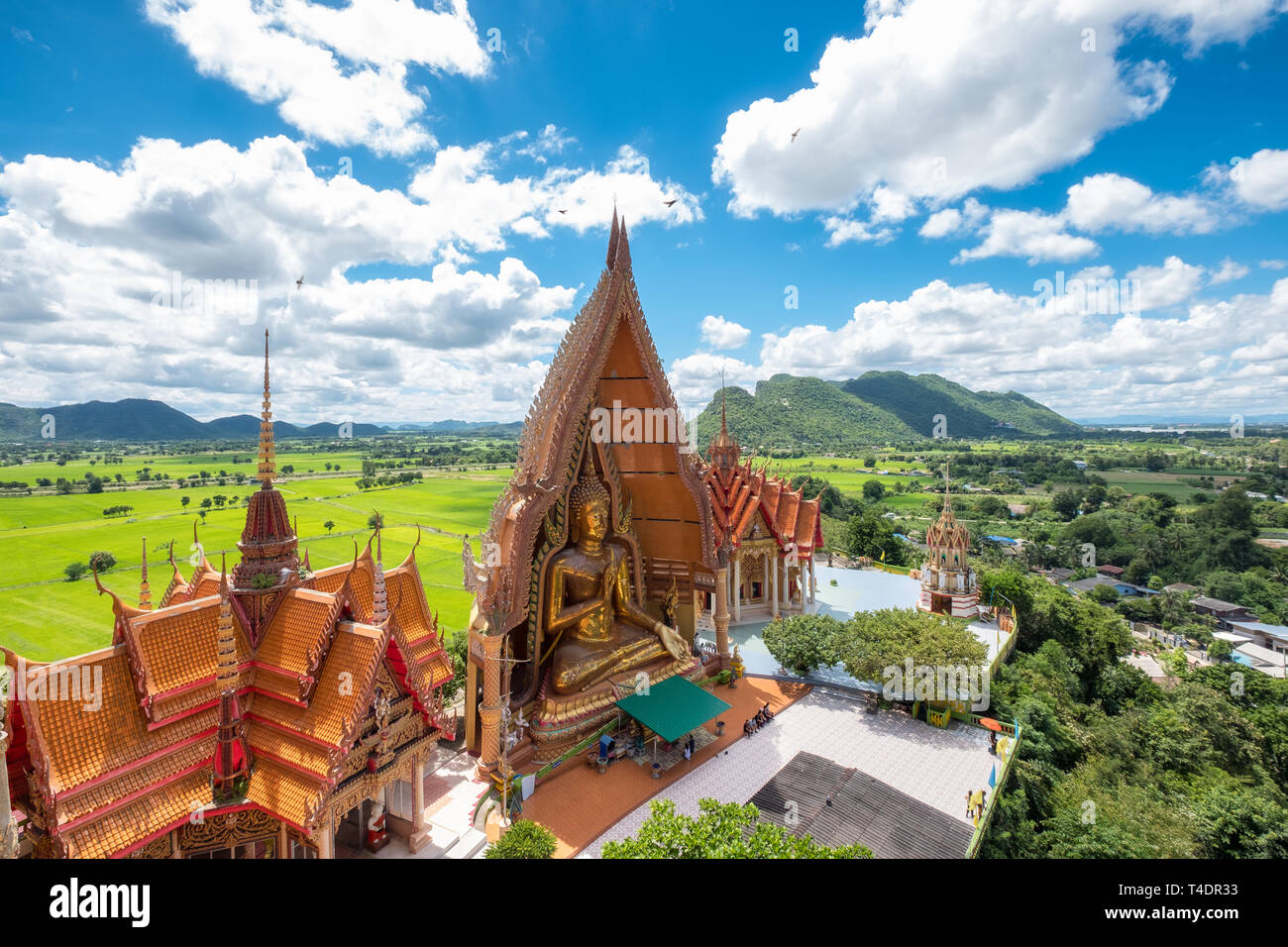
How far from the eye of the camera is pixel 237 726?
30.2 ft

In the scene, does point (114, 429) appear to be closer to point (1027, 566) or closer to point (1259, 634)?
point (1027, 566)

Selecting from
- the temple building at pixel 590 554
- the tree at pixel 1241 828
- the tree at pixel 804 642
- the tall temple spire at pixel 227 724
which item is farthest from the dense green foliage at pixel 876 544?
the tall temple spire at pixel 227 724

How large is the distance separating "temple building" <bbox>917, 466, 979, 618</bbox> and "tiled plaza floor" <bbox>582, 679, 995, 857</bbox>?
12.7m

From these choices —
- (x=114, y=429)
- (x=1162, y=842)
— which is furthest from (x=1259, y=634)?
(x=114, y=429)

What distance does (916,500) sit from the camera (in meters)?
101

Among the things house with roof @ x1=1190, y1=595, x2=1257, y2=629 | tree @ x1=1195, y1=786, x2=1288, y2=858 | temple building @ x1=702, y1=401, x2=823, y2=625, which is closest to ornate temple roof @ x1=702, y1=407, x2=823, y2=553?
temple building @ x1=702, y1=401, x2=823, y2=625

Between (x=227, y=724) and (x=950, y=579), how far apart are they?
97.9ft

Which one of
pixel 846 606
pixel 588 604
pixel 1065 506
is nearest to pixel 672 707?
pixel 588 604

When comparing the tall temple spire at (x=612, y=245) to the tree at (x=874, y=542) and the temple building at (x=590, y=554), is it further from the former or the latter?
the tree at (x=874, y=542)

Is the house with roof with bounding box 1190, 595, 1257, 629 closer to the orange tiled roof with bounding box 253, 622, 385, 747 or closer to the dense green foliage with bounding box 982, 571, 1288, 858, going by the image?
the dense green foliage with bounding box 982, 571, 1288, 858

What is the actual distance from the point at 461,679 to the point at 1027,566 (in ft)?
215

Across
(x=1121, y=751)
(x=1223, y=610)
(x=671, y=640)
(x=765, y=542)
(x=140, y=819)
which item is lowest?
(x=1223, y=610)

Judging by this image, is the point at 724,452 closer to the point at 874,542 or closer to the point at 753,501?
the point at 753,501

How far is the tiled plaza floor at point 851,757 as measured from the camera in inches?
524
